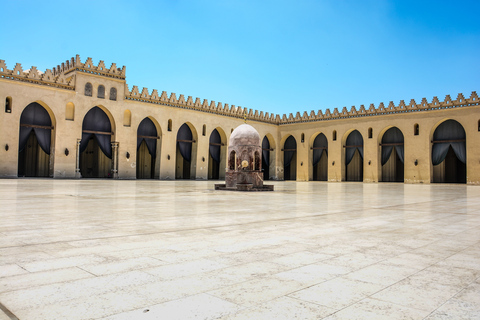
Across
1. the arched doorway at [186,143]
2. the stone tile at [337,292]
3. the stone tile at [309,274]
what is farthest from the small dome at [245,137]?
the arched doorway at [186,143]

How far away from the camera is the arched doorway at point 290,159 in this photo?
115 ft

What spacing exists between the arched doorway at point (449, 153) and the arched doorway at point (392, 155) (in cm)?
233

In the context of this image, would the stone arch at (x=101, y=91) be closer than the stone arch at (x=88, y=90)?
No

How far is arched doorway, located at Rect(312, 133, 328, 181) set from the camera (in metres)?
33.0

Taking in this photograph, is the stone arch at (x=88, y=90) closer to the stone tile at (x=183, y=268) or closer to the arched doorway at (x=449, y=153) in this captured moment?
the stone tile at (x=183, y=268)

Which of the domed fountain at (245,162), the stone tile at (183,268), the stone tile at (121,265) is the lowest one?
the stone tile at (183,268)

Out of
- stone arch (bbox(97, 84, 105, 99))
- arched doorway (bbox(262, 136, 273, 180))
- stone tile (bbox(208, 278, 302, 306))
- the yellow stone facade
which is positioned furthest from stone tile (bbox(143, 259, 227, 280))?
arched doorway (bbox(262, 136, 273, 180))

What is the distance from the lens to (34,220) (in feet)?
17.2

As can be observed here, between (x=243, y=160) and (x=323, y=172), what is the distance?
67.3 feet

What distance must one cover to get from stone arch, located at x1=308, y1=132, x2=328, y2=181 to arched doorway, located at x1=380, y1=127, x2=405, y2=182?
16.3 feet

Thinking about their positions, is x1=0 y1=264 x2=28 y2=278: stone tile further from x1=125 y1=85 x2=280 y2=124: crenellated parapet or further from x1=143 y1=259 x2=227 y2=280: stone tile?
x1=125 y1=85 x2=280 y2=124: crenellated parapet

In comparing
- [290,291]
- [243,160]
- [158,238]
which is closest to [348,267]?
[290,291]

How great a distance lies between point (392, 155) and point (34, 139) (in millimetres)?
26735

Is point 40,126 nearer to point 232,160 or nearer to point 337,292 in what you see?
point 232,160
